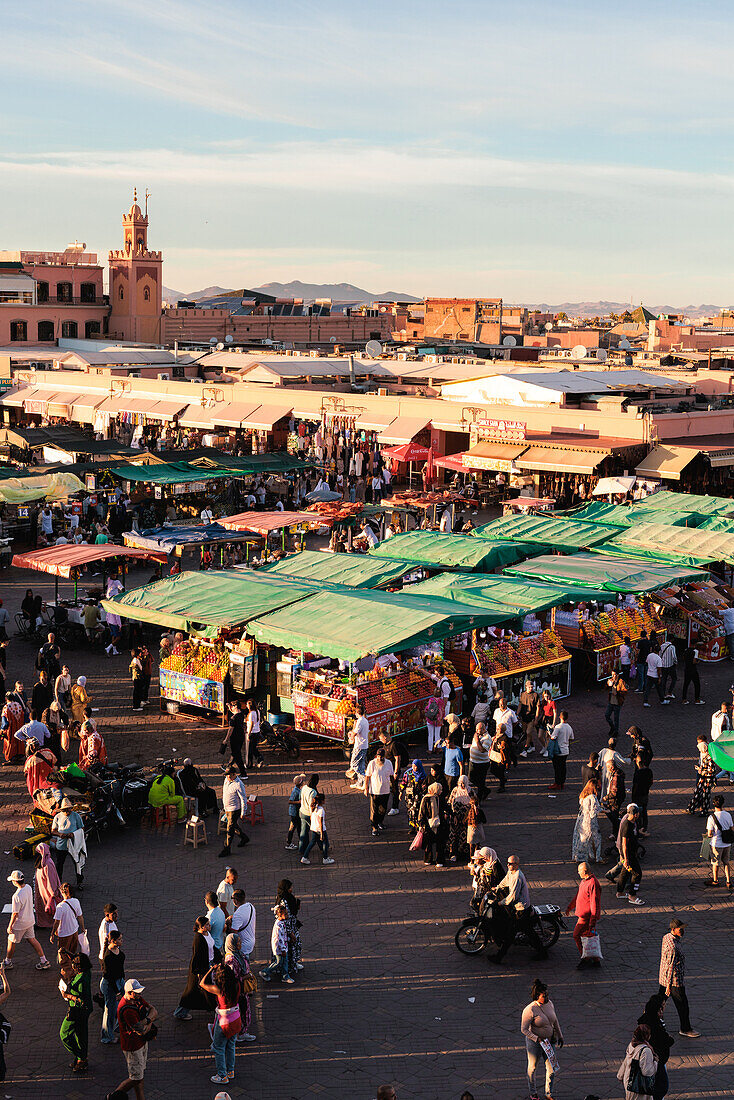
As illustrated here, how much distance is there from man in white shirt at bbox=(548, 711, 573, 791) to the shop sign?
22825mm

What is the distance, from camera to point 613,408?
38875 millimetres

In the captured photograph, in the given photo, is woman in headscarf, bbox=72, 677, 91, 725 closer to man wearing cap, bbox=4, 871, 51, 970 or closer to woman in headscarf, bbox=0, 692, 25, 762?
woman in headscarf, bbox=0, 692, 25, 762

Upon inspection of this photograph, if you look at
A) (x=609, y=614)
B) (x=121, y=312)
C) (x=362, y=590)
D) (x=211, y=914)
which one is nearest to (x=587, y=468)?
(x=609, y=614)

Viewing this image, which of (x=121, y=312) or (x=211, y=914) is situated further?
(x=121, y=312)

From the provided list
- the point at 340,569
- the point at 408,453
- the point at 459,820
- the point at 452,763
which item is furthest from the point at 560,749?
the point at 408,453

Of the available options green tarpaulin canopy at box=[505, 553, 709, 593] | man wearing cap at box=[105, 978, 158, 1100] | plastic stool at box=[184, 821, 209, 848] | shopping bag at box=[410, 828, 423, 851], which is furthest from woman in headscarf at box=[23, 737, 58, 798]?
green tarpaulin canopy at box=[505, 553, 709, 593]

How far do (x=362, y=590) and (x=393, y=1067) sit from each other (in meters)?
11.1

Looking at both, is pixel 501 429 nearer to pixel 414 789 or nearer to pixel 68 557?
pixel 68 557

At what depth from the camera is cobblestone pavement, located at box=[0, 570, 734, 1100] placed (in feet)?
32.3

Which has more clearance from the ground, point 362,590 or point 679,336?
point 679,336

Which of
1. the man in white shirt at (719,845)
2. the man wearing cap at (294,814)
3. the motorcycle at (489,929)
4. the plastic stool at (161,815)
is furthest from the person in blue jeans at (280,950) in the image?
the man in white shirt at (719,845)

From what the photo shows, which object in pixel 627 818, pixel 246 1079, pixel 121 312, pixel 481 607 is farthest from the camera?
pixel 121 312

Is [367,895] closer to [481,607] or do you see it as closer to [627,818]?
[627,818]

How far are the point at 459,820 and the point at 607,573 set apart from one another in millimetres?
9585
